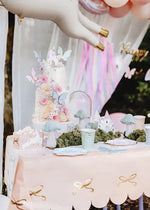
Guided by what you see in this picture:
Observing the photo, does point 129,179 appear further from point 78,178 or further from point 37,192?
point 37,192

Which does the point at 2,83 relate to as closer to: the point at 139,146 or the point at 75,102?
the point at 75,102

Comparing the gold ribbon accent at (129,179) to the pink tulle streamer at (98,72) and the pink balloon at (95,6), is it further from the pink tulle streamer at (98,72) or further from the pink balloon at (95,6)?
the pink balloon at (95,6)

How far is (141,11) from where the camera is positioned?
2.70 m

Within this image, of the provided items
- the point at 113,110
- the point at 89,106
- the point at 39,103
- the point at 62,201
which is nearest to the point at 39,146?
the point at 62,201

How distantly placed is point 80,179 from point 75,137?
0.34 meters

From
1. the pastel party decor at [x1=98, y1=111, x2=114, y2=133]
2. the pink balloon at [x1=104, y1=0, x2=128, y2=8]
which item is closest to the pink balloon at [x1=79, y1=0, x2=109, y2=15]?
the pink balloon at [x1=104, y1=0, x2=128, y2=8]

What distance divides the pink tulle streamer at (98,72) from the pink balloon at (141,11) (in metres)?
0.37

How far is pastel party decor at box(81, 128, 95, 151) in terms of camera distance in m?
1.79

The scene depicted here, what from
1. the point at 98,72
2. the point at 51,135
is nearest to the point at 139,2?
the point at 98,72

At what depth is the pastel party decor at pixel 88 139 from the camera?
179cm

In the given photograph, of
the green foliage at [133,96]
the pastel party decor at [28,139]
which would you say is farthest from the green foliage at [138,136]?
the green foliage at [133,96]

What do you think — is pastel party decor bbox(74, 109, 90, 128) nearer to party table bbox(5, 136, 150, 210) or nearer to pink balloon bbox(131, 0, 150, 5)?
party table bbox(5, 136, 150, 210)

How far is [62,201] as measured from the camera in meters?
1.61

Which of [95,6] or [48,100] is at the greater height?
[95,6]
